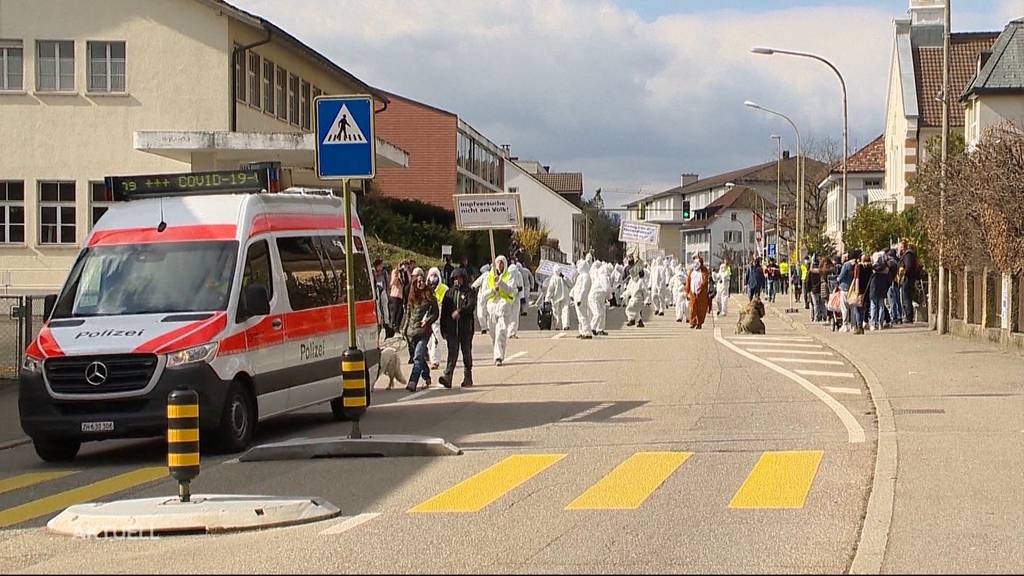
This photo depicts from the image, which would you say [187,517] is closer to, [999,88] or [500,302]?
[500,302]

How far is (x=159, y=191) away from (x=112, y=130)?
2596cm

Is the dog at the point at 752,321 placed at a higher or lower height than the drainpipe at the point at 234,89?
lower

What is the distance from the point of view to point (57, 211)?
131ft

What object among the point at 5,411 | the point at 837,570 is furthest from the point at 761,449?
the point at 5,411

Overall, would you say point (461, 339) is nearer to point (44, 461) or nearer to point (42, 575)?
point (44, 461)

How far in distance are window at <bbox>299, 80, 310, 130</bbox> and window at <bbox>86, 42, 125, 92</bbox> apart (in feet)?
29.3

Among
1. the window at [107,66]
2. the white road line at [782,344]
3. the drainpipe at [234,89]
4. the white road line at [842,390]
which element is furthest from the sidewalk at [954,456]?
the window at [107,66]

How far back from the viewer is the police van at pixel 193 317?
12859 mm

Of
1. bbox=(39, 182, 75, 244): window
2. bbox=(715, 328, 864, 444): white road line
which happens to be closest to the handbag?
bbox=(715, 328, 864, 444): white road line

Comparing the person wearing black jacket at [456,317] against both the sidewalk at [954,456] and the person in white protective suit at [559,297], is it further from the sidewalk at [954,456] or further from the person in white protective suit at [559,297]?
the person in white protective suit at [559,297]

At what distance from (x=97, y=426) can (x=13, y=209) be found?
2872 cm

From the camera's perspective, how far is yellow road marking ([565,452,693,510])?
32.5 feet

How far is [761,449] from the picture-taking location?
41.7ft

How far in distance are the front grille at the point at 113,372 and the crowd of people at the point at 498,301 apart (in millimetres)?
6979
